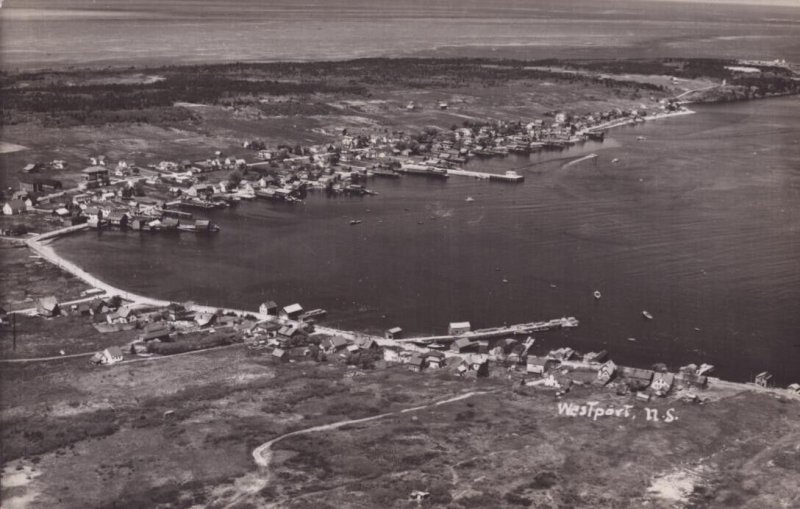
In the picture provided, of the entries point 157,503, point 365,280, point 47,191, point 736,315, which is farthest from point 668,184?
point 157,503

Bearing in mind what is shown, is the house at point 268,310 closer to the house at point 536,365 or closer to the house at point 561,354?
the house at point 536,365

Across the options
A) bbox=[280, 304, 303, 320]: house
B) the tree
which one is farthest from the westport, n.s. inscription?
the tree

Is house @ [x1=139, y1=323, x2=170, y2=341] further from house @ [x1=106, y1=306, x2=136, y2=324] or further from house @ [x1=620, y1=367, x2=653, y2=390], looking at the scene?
house @ [x1=620, y1=367, x2=653, y2=390]

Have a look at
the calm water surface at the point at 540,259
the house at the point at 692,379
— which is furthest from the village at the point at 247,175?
the house at the point at 692,379

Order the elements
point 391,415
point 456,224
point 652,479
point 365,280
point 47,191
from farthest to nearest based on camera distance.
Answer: point 47,191 → point 456,224 → point 365,280 → point 391,415 → point 652,479

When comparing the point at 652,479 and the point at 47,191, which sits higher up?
the point at 47,191

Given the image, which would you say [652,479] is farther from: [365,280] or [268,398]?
[365,280]

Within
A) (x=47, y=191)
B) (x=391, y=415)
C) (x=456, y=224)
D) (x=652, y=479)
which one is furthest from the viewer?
(x=47, y=191)

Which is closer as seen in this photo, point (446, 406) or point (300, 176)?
point (446, 406)
